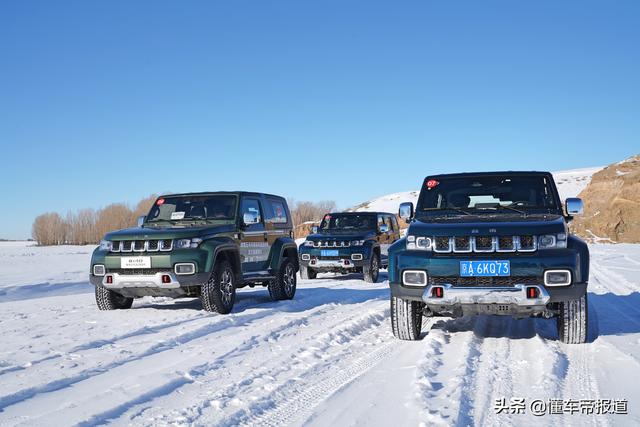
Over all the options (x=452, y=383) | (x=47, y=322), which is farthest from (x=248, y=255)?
(x=452, y=383)

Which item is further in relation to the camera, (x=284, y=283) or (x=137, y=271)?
(x=284, y=283)

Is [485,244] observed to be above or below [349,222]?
above

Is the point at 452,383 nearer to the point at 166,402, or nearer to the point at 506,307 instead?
the point at 506,307

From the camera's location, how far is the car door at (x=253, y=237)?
8727 millimetres

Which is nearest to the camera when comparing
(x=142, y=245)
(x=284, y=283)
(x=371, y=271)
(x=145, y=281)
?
(x=145, y=281)

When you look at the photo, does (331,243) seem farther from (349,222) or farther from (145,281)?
(145,281)

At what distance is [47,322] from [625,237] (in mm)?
33971

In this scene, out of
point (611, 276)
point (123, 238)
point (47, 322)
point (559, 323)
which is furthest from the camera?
point (611, 276)

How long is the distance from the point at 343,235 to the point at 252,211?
5172 mm

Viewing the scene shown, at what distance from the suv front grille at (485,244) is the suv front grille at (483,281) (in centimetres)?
27

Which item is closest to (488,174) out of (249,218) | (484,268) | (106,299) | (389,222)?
(484,268)

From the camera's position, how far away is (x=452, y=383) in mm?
4199

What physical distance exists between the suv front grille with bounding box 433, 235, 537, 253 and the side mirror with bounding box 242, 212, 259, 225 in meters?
3.76

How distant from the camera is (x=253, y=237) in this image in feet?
30.0
